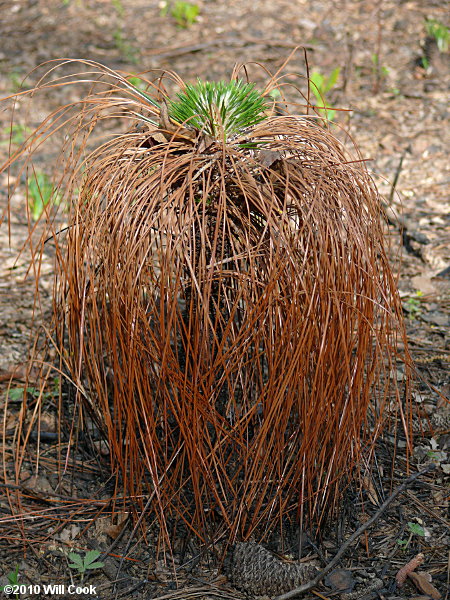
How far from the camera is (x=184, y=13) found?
5195 mm

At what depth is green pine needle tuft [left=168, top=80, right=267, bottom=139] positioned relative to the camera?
61.4 inches

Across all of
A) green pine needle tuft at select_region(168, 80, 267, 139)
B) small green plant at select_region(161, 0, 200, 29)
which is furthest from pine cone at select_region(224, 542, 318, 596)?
small green plant at select_region(161, 0, 200, 29)

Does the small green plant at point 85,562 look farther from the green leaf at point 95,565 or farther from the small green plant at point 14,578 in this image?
the small green plant at point 14,578

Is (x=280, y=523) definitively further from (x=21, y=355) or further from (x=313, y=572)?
A: (x=21, y=355)

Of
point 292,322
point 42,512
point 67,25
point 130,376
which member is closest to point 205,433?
point 130,376

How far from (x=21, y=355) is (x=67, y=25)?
3.87 m

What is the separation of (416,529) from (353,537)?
202 mm

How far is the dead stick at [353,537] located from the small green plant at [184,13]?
4236 millimetres

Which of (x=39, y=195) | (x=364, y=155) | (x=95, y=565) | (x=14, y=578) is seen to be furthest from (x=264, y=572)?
(x=364, y=155)

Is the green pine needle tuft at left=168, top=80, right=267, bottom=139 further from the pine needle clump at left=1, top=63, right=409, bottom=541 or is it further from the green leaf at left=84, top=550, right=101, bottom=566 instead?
the green leaf at left=84, top=550, right=101, bottom=566

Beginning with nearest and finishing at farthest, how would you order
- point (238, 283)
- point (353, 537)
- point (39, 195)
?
point (238, 283), point (353, 537), point (39, 195)

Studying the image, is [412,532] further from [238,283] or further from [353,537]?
[238,283]

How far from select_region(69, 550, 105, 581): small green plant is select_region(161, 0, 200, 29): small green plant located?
443 centimetres

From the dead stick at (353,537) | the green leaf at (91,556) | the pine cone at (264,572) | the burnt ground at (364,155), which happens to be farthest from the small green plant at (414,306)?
the green leaf at (91,556)
